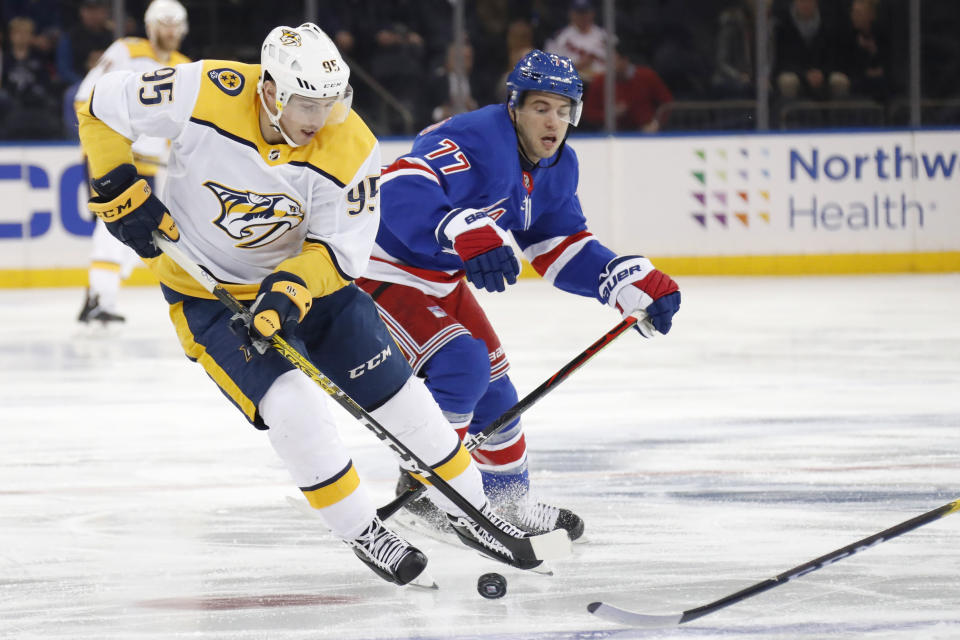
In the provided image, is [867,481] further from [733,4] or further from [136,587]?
[733,4]

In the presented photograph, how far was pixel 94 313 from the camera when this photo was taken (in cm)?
700

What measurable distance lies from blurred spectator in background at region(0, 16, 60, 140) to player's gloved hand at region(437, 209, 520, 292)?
264 inches

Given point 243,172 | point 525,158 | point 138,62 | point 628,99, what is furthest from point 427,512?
point 628,99

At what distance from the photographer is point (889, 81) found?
9625 mm

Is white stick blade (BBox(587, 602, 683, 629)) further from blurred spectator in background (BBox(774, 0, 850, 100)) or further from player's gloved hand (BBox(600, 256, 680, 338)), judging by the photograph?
blurred spectator in background (BBox(774, 0, 850, 100))

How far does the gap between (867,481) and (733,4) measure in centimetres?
640

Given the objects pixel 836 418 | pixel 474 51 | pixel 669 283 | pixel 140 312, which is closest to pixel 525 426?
pixel 836 418

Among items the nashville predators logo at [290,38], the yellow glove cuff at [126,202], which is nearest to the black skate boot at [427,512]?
the yellow glove cuff at [126,202]

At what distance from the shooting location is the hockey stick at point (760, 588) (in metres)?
2.51

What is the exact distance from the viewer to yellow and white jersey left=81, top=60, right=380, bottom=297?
282 cm

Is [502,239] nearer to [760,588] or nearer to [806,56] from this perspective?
[760,588]

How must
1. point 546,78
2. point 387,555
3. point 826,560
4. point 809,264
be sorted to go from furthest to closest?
point 809,264 → point 546,78 → point 387,555 → point 826,560

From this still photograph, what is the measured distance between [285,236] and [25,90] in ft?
22.5

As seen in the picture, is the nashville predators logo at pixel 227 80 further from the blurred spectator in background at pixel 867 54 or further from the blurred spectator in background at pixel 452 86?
the blurred spectator in background at pixel 867 54
